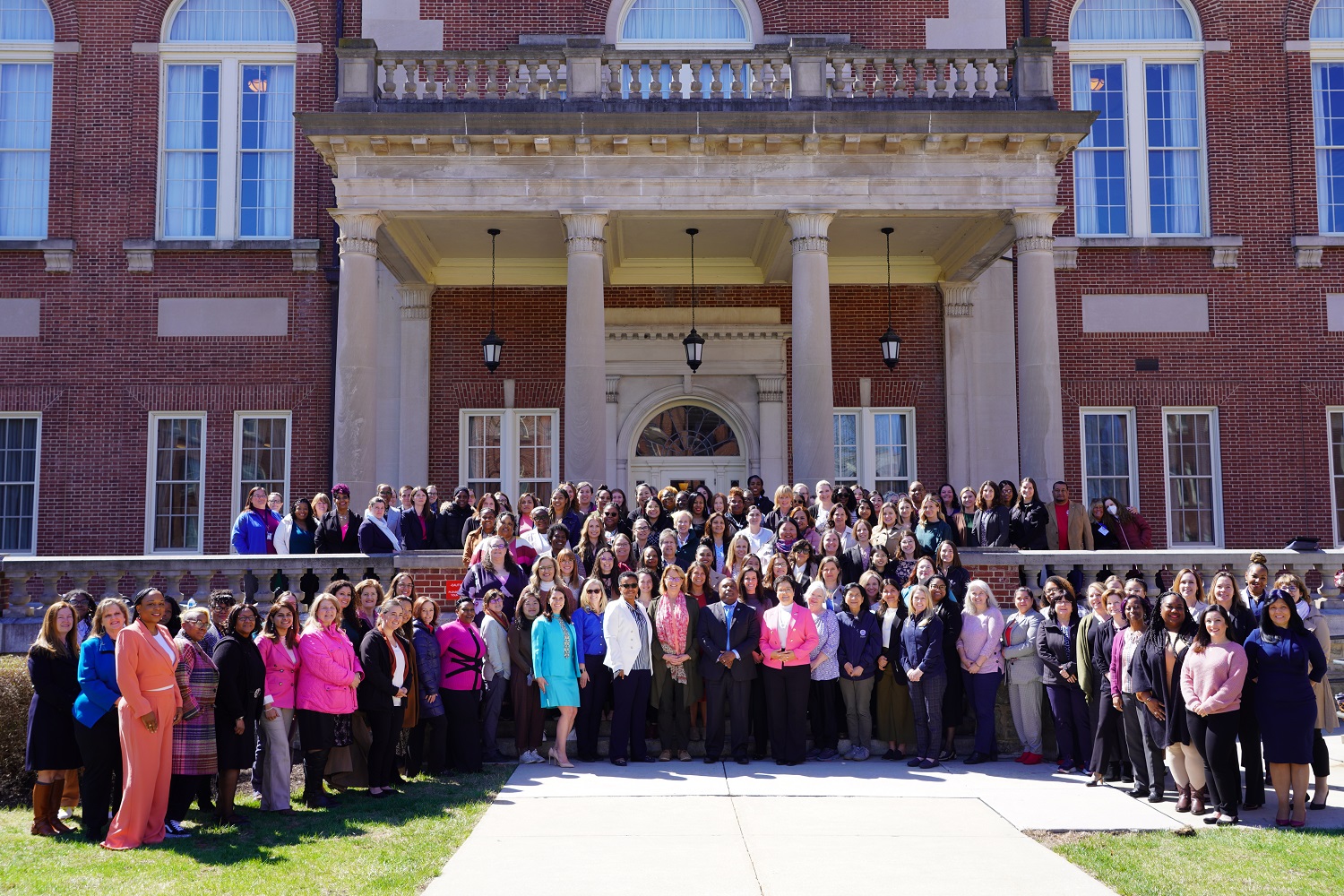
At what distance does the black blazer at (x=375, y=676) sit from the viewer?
907 cm

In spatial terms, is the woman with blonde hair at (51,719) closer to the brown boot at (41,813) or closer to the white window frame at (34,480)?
the brown boot at (41,813)

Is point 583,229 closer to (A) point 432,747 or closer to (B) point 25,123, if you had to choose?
(A) point 432,747

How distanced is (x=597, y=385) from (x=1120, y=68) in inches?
444

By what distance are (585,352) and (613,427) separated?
4.21 meters

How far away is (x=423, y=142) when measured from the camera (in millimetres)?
14922

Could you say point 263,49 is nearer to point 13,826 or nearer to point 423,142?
point 423,142

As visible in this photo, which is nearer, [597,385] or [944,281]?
[597,385]

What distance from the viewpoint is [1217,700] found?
322 inches

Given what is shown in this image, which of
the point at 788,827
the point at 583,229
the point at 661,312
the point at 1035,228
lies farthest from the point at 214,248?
the point at 788,827

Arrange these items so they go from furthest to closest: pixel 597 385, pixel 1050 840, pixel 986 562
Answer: pixel 597 385, pixel 986 562, pixel 1050 840

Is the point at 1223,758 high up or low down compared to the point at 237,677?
down

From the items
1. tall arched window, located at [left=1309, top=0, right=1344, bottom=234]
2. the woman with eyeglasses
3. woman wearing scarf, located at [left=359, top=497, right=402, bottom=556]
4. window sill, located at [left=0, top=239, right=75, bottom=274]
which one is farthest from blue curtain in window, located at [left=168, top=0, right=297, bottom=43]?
tall arched window, located at [left=1309, top=0, right=1344, bottom=234]

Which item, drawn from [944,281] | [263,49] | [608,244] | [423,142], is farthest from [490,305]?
[944,281]

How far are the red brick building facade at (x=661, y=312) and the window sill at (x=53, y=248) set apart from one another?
0.04m
